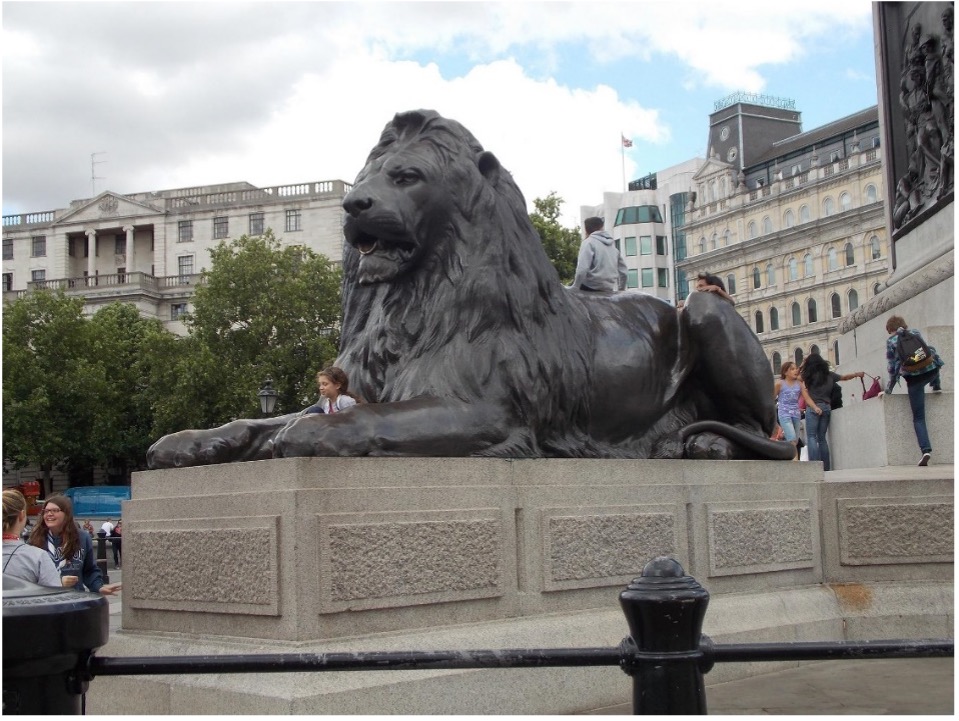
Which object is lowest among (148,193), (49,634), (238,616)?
(238,616)

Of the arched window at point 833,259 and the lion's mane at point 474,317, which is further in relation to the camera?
the arched window at point 833,259

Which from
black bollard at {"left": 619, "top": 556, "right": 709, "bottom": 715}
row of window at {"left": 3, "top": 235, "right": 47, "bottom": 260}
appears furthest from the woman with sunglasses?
row of window at {"left": 3, "top": 235, "right": 47, "bottom": 260}

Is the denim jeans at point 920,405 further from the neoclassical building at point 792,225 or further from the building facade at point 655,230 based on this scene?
the building facade at point 655,230

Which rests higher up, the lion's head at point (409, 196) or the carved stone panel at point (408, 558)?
the lion's head at point (409, 196)

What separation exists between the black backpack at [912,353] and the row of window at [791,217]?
67775mm

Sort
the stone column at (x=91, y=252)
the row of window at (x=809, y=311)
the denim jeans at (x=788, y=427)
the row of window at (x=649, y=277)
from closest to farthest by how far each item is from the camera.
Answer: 1. the denim jeans at (x=788, y=427)
2. the stone column at (x=91, y=252)
3. the row of window at (x=809, y=311)
4. the row of window at (x=649, y=277)

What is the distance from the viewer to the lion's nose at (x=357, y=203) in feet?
19.4

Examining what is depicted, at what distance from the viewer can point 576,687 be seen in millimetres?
5367

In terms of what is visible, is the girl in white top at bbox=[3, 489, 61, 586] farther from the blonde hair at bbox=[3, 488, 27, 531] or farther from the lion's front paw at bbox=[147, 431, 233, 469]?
the lion's front paw at bbox=[147, 431, 233, 469]

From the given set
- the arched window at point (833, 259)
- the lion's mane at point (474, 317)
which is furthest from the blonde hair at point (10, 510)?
the arched window at point (833, 259)

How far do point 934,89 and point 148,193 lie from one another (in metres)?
68.9

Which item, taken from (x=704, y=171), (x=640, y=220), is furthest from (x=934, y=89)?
(x=640, y=220)

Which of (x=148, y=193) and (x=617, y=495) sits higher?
(x=148, y=193)

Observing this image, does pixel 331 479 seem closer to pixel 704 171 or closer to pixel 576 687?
pixel 576 687
